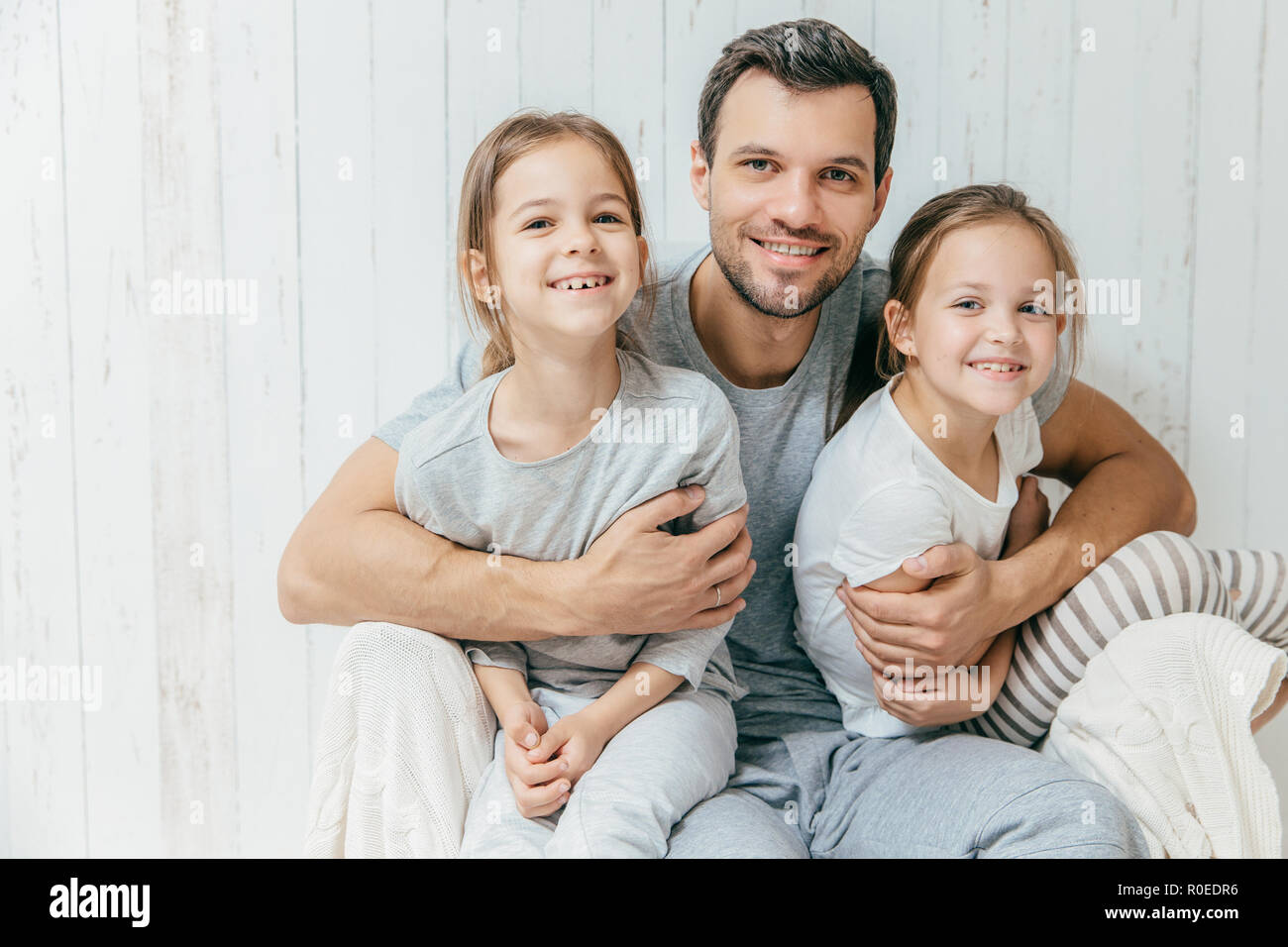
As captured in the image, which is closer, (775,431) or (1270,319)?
(775,431)

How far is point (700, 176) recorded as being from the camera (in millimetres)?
1344

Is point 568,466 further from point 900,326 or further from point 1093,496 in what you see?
point 1093,496

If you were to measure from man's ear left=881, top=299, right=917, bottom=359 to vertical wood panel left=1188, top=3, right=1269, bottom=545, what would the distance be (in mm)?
534

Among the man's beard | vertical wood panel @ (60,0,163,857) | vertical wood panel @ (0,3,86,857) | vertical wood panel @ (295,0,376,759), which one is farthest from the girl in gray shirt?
vertical wood panel @ (0,3,86,857)

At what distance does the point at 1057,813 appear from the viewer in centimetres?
107

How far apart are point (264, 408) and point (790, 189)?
34.9 inches

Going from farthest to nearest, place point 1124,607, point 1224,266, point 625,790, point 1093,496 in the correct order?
1. point 1224,266
2. point 1093,496
3. point 1124,607
4. point 625,790

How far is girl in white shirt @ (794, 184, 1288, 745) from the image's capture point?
3.96 ft

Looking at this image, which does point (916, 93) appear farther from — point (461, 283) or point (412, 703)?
point (412, 703)

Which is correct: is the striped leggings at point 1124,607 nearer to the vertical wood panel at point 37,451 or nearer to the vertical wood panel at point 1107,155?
the vertical wood panel at point 1107,155

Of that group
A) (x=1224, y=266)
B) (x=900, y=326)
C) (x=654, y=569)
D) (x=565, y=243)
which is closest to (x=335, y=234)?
(x=565, y=243)

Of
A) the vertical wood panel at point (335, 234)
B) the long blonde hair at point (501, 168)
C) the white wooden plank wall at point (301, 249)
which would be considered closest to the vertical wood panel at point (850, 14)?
the white wooden plank wall at point (301, 249)

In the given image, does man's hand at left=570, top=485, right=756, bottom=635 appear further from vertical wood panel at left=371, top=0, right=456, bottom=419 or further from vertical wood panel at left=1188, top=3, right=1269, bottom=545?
vertical wood panel at left=1188, top=3, right=1269, bottom=545

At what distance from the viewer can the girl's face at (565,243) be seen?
1139 millimetres
